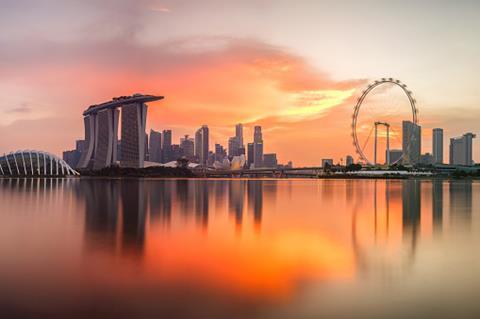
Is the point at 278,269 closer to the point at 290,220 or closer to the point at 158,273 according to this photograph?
the point at 158,273

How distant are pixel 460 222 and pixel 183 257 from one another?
1955cm

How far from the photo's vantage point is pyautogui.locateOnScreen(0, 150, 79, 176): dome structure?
18412 centimetres

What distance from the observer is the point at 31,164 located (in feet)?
611

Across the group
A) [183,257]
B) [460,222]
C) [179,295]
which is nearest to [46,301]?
[179,295]

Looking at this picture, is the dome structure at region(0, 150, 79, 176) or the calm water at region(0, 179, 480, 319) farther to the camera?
the dome structure at region(0, 150, 79, 176)

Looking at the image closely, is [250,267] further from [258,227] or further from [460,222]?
[460,222]

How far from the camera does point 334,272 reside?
47.0ft

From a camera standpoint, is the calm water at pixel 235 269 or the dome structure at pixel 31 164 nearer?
the calm water at pixel 235 269

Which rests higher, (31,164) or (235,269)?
(31,164)

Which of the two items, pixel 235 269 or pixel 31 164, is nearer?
pixel 235 269

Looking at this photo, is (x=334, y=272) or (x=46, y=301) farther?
(x=334, y=272)

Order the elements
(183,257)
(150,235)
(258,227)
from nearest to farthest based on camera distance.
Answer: (183,257)
(150,235)
(258,227)

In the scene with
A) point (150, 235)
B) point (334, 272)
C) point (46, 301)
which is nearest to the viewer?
point (46, 301)

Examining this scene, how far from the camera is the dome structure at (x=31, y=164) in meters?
184
